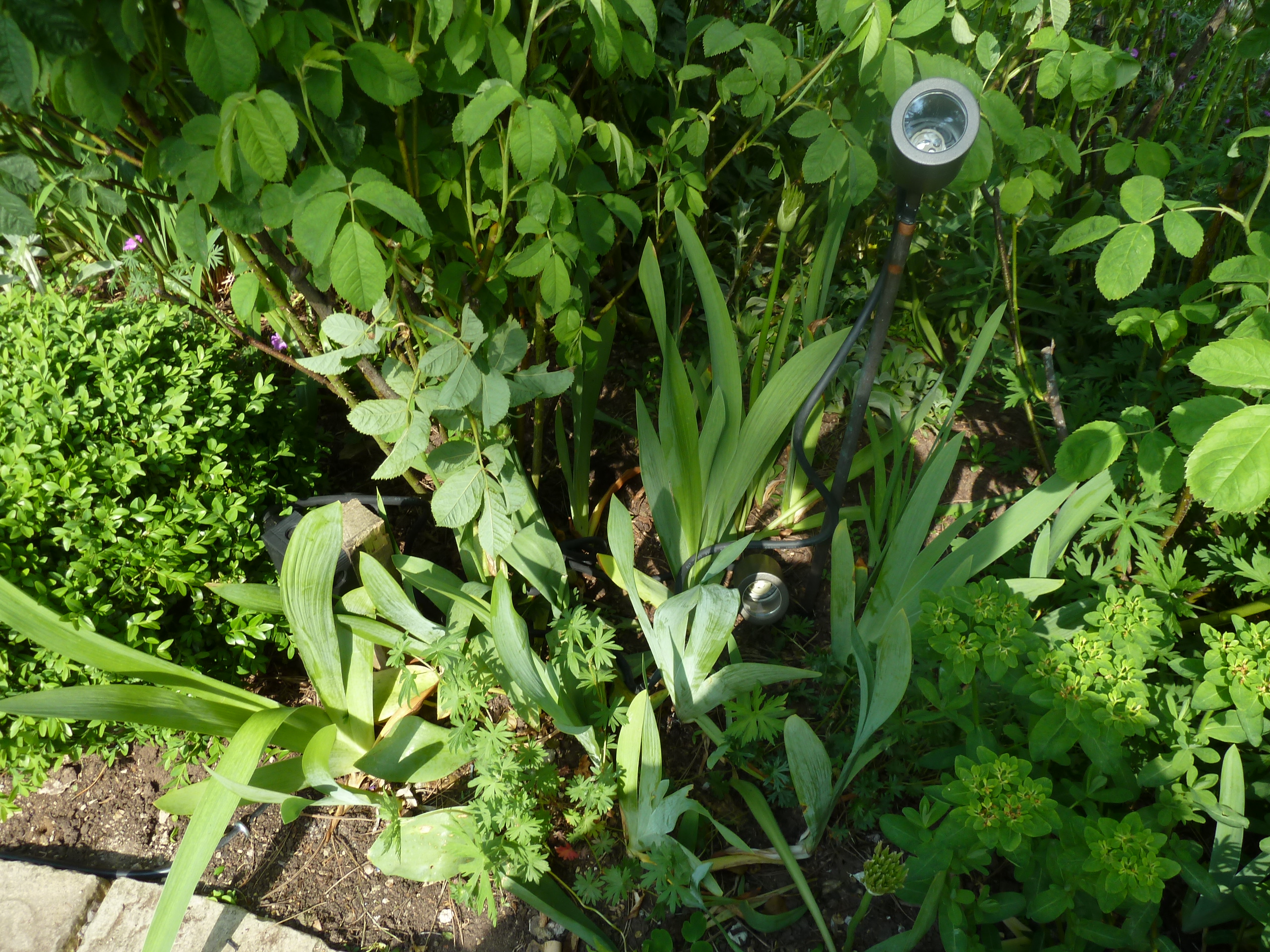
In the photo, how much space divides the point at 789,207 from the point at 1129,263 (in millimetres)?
754

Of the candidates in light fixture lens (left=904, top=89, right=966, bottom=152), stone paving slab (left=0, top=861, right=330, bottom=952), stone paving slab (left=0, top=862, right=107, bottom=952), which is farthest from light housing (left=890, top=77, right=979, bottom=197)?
stone paving slab (left=0, top=862, right=107, bottom=952)

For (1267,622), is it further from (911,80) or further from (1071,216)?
(1071,216)

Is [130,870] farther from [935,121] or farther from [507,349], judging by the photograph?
[935,121]

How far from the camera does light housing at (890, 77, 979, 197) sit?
1042mm

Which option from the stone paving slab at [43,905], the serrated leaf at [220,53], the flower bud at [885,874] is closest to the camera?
the serrated leaf at [220,53]

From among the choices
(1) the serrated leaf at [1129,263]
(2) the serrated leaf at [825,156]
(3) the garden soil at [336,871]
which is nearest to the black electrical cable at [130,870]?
(3) the garden soil at [336,871]

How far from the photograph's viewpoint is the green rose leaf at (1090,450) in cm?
130

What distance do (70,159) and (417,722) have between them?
112cm

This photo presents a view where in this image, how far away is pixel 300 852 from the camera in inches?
59.4

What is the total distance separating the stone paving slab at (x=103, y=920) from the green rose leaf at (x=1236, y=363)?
167 cm

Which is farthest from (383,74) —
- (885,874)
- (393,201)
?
(885,874)

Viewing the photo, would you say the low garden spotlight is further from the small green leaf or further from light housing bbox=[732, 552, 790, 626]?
the small green leaf

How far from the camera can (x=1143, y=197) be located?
122cm

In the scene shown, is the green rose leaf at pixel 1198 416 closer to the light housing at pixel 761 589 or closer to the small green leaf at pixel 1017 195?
the small green leaf at pixel 1017 195
